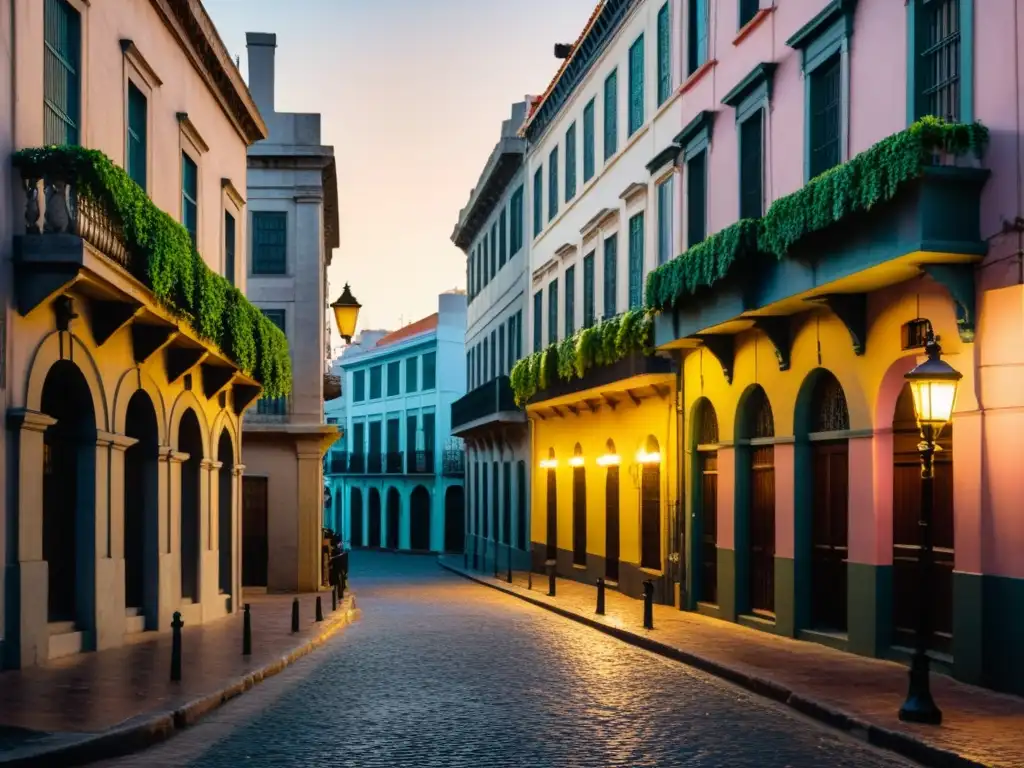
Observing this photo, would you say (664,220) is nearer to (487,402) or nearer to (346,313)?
(346,313)

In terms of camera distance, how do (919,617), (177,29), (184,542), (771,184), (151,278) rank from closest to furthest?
(919,617) < (151,278) < (771,184) < (177,29) < (184,542)

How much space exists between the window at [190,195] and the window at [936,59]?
11.1 meters

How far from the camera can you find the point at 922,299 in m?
14.8

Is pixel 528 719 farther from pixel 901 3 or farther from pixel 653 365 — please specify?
pixel 653 365

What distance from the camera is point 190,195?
21828 millimetres

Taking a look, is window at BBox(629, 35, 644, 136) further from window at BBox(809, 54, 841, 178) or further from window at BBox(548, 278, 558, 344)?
window at BBox(809, 54, 841, 178)

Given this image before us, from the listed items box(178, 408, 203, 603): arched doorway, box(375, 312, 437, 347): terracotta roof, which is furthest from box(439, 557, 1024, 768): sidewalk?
box(375, 312, 437, 347): terracotta roof

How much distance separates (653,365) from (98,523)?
10.5 meters

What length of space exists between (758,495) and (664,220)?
6.32 metres

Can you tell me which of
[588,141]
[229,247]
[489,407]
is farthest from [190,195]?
[489,407]

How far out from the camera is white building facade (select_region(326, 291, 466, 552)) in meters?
64.9

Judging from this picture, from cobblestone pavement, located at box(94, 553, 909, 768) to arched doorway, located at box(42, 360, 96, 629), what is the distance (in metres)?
2.69

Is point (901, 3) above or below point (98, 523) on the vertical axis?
above

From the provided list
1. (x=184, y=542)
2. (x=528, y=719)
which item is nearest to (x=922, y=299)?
(x=528, y=719)
